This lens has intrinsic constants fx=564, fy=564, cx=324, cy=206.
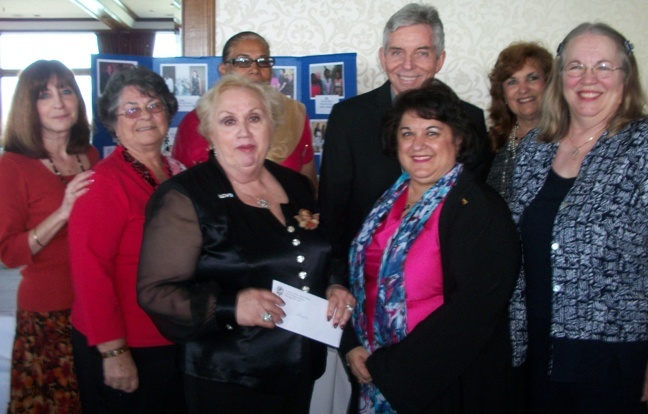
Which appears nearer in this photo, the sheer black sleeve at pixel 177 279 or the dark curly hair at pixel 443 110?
the sheer black sleeve at pixel 177 279

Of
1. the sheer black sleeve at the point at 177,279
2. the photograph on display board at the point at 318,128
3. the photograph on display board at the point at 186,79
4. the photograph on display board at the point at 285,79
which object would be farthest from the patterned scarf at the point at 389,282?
the photograph on display board at the point at 186,79

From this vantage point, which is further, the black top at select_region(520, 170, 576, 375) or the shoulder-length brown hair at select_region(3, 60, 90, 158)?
the shoulder-length brown hair at select_region(3, 60, 90, 158)

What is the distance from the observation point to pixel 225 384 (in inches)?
62.7

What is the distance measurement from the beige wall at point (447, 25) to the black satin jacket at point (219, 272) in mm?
2118

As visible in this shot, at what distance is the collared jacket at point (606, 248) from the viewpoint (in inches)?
66.4

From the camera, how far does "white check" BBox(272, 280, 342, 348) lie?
1577 mm

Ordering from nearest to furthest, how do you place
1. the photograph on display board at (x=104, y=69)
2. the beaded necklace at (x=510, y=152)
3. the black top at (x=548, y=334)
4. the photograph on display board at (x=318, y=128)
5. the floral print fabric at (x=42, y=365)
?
1. the black top at (x=548, y=334)
2. the floral print fabric at (x=42, y=365)
3. the beaded necklace at (x=510, y=152)
4. the photograph on display board at (x=104, y=69)
5. the photograph on display board at (x=318, y=128)

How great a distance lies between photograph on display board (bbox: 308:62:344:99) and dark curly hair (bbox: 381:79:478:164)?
141 centimetres

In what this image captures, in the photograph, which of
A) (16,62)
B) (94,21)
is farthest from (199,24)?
(16,62)

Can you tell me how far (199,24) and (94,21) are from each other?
8498 millimetres

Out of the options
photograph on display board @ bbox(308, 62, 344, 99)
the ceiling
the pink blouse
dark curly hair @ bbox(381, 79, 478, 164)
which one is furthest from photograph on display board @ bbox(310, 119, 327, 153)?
the ceiling

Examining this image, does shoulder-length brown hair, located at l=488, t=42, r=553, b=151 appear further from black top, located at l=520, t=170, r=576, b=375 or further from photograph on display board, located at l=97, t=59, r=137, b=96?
photograph on display board, located at l=97, t=59, r=137, b=96

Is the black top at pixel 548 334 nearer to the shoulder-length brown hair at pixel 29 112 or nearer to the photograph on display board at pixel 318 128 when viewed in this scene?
the photograph on display board at pixel 318 128

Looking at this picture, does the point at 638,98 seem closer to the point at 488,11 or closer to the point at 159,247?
the point at 159,247
